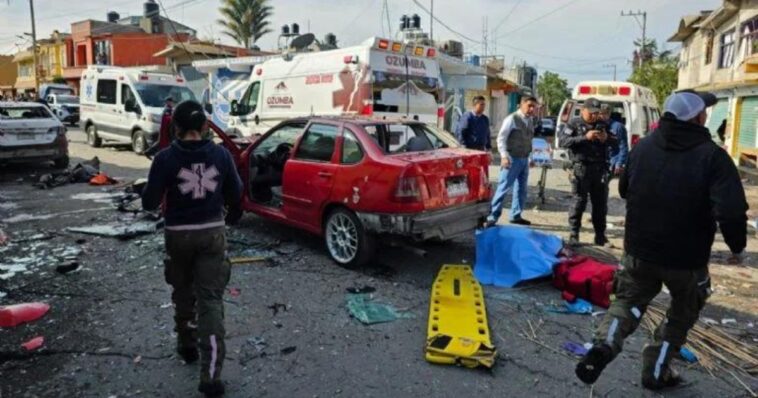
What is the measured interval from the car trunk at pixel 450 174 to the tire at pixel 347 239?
729mm

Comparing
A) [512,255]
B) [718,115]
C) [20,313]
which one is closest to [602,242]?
[512,255]

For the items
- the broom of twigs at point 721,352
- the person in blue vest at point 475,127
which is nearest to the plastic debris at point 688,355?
the broom of twigs at point 721,352

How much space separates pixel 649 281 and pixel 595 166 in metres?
3.65

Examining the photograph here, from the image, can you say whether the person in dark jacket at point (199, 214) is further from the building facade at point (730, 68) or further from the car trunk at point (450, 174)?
the building facade at point (730, 68)

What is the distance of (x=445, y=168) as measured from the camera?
564 cm

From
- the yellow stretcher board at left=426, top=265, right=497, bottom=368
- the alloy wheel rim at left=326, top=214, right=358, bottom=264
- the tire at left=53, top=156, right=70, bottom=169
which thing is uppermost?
the tire at left=53, top=156, right=70, bottom=169

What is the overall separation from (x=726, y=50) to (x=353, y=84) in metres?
22.2

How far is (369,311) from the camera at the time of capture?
15.3 ft

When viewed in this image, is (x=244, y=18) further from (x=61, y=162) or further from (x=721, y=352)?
(x=721, y=352)

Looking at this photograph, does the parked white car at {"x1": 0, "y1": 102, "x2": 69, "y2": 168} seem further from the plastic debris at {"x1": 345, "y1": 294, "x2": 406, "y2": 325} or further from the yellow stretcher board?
the yellow stretcher board

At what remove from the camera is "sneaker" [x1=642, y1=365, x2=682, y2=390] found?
3.45 m

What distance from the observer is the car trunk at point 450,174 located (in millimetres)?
5420

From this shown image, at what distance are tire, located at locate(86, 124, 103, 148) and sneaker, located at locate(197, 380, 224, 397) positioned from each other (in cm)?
1580

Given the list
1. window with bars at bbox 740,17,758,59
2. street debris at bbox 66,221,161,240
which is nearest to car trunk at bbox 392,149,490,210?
street debris at bbox 66,221,161,240
